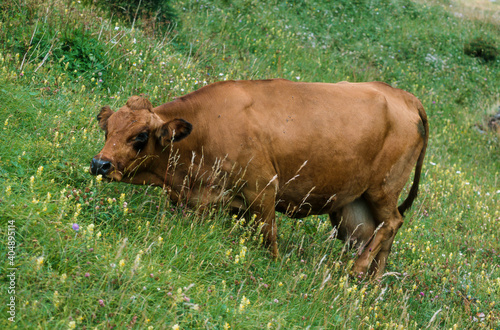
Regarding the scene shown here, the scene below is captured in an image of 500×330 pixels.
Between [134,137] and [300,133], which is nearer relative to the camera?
[134,137]

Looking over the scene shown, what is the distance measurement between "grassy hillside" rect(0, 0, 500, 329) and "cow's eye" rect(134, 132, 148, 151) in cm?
53

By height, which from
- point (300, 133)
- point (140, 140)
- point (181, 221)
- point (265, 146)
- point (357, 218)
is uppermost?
point (300, 133)

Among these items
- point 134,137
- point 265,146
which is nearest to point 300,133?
point 265,146

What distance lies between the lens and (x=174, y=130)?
5.61 m

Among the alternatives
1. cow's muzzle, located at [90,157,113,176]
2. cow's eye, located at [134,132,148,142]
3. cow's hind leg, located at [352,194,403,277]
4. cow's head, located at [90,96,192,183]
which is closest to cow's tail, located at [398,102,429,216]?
cow's hind leg, located at [352,194,403,277]

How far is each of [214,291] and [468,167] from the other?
10185 millimetres

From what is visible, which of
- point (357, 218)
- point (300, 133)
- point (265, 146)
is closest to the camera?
point (265, 146)

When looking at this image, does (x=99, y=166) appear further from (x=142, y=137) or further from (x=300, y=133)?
(x=300, y=133)

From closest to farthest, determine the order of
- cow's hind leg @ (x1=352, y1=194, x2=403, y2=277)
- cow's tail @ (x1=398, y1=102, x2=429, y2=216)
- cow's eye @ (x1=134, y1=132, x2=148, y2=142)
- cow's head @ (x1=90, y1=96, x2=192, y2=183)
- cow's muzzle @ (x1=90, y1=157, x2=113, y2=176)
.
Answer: cow's muzzle @ (x1=90, y1=157, x2=113, y2=176) → cow's head @ (x1=90, y1=96, x2=192, y2=183) → cow's eye @ (x1=134, y1=132, x2=148, y2=142) → cow's hind leg @ (x1=352, y1=194, x2=403, y2=277) → cow's tail @ (x1=398, y1=102, x2=429, y2=216)

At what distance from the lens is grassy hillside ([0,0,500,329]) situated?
3996 mm

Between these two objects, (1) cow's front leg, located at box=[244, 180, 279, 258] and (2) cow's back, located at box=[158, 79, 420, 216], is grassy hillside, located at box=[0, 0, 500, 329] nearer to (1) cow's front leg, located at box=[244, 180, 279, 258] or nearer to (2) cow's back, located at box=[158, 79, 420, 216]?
(1) cow's front leg, located at box=[244, 180, 279, 258]

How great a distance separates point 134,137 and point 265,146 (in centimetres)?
140

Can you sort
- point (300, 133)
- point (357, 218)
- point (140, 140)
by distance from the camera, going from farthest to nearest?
point (357, 218), point (300, 133), point (140, 140)

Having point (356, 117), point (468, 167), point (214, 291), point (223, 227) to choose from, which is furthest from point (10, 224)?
point (468, 167)
